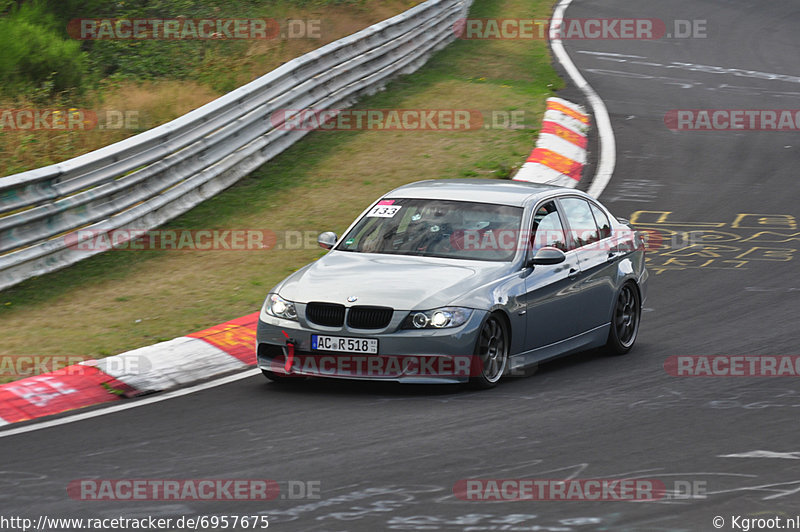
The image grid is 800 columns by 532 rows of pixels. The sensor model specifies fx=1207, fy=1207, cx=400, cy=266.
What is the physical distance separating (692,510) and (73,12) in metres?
18.5

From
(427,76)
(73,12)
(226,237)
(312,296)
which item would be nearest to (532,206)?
(312,296)

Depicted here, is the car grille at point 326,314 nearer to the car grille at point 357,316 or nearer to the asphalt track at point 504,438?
the car grille at point 357,316

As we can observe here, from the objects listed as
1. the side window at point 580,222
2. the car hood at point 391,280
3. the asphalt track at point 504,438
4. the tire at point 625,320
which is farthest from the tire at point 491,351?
the tire at point 625,320

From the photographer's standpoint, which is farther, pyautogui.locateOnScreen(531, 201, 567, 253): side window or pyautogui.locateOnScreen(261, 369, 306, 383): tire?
pyautogui.locateOnScreen(531, 201, 567, 253): side window

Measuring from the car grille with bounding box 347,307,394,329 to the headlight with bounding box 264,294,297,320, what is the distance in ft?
1.52

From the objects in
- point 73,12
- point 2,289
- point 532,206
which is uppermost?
point 73,12

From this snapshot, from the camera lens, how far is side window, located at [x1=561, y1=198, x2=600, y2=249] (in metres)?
10.2

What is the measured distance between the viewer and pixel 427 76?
22062mm

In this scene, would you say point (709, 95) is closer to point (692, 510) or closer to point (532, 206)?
point (532, 206)

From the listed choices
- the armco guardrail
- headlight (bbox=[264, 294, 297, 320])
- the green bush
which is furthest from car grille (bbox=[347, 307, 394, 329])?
the green bush

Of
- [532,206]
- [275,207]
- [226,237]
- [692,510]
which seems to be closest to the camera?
[692,510]

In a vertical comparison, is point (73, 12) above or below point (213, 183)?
above

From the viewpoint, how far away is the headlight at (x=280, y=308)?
878 centimetres

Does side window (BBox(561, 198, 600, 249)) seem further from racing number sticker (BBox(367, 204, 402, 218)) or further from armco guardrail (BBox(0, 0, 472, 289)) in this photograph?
armco guardrail (BBox(0, 0, 472, 289))
